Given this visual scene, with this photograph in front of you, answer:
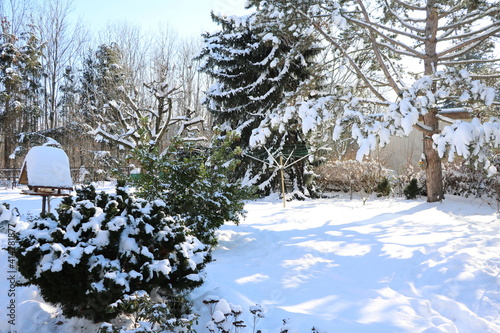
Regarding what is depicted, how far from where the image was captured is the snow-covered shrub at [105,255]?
2.28m

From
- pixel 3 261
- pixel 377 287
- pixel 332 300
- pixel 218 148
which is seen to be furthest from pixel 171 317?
pixel 218 148

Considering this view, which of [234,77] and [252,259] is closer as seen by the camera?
[252,259]

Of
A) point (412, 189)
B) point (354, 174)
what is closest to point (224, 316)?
point (412, 189)

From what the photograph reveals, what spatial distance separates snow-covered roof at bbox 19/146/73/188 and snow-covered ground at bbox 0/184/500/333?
79 centimetres

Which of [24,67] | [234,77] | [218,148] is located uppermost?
[24,67]

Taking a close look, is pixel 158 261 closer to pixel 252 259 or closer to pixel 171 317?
pixel 171 317

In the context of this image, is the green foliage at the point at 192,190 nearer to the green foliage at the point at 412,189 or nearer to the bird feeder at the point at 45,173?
the bird feeder at the point at 45,173

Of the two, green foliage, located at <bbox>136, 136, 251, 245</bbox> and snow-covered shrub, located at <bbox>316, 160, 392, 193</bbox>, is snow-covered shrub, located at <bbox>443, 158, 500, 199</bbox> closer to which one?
snow-covered shrub, located at <bbox>316, 160, 392, 193</bbox>

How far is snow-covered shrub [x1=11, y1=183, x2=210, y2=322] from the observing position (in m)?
2.28

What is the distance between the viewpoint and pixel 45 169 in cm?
383

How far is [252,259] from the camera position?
4676mm

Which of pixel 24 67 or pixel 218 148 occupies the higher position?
pixel 24 67

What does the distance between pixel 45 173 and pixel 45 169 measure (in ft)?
0.16

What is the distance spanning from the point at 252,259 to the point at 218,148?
1.70 metres
